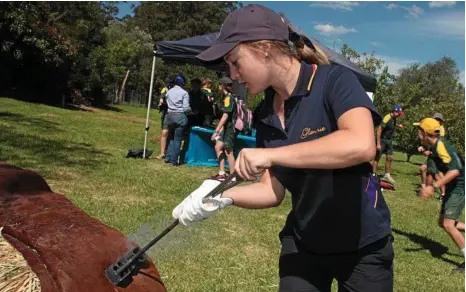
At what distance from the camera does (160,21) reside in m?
64.2

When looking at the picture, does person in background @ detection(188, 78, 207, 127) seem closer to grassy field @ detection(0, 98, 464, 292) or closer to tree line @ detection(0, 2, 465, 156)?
grassy field @ detection(0, 98, 464, 292)

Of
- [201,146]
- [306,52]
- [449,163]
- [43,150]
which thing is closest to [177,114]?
[201,146]

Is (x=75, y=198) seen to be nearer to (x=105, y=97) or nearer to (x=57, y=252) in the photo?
(x=57, y=252)

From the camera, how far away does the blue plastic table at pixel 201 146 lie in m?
11.2

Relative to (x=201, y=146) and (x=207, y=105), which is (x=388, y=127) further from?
(x=201, y=146)

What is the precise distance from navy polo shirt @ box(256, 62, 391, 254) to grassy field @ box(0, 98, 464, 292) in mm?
658

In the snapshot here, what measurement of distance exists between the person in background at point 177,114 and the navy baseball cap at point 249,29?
861cm

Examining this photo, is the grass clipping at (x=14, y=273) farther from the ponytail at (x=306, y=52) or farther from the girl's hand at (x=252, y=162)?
the ponytail at (x=306, y=52)

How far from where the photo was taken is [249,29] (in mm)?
1961

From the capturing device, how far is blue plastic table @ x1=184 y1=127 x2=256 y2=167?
1118 centimetres

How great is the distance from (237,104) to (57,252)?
8436 millimetres

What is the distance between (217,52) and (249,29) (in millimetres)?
152

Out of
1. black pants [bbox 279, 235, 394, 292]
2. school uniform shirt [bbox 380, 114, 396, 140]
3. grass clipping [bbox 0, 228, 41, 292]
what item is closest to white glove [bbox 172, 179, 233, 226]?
black pants [bbox 279, 235, 394, 292]

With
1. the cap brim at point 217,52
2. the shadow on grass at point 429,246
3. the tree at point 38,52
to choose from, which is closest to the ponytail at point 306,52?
the cap brim at point 217,52
